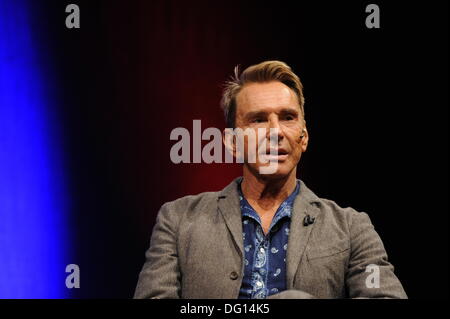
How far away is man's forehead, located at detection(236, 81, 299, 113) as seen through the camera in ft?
8.02

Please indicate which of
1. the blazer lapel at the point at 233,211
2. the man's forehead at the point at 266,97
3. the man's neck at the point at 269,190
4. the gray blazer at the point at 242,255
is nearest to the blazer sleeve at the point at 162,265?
the gray blazer at the point at 242,255

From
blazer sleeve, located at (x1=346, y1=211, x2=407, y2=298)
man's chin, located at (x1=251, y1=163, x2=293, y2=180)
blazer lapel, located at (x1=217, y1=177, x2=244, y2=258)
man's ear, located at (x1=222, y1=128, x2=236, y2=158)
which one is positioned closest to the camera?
blazer sleeve, located at (x1=346, y1=211, x2=407, y2=298)

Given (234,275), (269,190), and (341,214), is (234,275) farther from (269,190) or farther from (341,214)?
(341,214)

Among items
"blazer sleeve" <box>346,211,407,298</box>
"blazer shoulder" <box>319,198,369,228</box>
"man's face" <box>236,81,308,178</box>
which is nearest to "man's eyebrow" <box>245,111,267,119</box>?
"man's face" <box>236,81,308,178</box>

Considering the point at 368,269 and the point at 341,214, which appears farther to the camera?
the point at 341,214

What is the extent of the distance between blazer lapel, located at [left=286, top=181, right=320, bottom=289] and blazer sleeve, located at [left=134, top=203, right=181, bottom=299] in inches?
19.2

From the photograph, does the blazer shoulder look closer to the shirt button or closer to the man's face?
the man's face

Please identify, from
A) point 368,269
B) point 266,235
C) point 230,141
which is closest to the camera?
point 368,269

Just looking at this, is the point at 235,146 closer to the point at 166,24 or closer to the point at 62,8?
the point at 166,24

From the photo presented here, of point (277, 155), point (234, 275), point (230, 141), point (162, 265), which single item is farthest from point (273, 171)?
point (162, 265)

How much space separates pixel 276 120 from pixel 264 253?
0.60 metres

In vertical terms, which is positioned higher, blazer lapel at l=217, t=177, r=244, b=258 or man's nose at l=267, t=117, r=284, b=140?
man's nose at l=267, t=117, r=284, b=140

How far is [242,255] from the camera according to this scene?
2.26 meters

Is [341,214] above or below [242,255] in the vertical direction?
above
